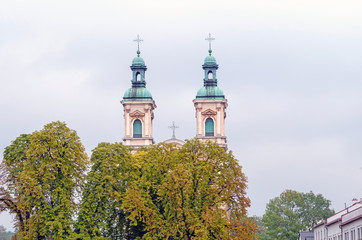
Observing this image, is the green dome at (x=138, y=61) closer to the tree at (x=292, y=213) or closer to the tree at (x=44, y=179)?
the tree at (x=292, y=213)

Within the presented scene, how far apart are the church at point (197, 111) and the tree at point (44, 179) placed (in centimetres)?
5405

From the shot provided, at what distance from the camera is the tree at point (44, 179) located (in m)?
71.1

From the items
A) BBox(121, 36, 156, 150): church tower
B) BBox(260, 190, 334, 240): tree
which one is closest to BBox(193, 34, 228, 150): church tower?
BBox(121, 36, 156, 150): church tower

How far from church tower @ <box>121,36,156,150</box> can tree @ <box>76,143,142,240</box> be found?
170ft

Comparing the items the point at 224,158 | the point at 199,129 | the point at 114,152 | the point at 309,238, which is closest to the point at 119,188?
the point at 114,152

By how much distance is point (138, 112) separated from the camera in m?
131

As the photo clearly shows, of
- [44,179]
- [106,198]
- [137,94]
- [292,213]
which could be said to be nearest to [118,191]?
[106,198]

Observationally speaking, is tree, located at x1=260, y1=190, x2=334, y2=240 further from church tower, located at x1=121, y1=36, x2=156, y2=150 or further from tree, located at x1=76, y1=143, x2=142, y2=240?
tree, located at x1=76, y1=143, x2=142, y2=240

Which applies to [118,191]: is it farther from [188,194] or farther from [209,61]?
[209,61]

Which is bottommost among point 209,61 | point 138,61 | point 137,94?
point 137,94

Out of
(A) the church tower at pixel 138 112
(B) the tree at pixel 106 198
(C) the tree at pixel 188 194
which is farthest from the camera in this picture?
(A) the church tower at pixel 138 112

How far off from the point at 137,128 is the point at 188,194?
59197 mm

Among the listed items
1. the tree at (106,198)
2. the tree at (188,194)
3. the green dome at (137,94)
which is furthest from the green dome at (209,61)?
the tree at (106,198)

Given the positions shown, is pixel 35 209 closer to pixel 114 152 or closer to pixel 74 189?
pixel 74 189
